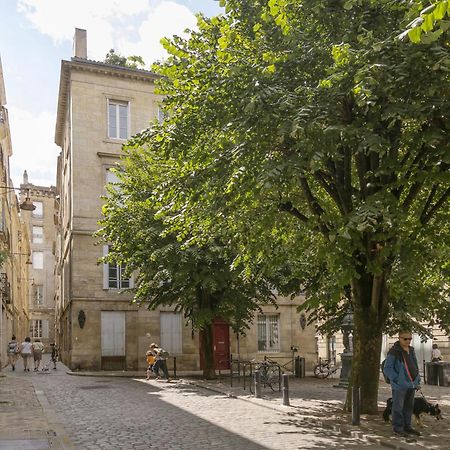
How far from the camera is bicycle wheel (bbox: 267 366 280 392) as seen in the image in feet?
58.7

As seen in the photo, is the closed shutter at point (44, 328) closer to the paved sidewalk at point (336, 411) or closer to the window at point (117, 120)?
the window at point (117, 120)

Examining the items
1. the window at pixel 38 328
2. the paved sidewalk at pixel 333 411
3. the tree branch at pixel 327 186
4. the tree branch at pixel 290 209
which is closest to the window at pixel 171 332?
the paved sidewalk at pixel 333 411

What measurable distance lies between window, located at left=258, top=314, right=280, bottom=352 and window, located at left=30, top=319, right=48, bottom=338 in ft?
149

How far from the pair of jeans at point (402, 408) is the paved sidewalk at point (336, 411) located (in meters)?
0.23

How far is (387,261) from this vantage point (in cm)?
1114

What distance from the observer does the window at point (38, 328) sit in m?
71.2

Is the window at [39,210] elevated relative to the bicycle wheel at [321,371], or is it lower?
elevated

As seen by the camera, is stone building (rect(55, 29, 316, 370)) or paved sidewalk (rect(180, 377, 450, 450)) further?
stone building (rect(55, 29, 316, 370))

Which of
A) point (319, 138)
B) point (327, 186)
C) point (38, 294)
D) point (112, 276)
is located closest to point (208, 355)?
point (112, 276)

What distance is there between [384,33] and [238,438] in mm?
6896

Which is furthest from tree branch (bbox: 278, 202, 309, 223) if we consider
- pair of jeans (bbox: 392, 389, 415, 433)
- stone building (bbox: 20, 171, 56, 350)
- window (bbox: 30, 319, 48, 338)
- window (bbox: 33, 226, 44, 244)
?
window (bbox: 33, 226, 44, 244)

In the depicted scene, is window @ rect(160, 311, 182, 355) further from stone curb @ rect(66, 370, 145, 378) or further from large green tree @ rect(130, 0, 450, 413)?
large green tree @ rect(130, 0, 450, 413)

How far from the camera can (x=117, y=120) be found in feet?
105

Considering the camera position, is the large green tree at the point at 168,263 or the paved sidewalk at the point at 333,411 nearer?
the paved sidewalk at the point at 333,411
